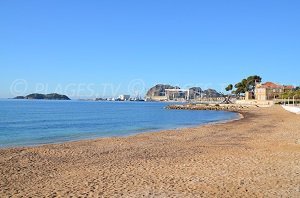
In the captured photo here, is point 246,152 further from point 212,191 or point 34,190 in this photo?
point 34,190

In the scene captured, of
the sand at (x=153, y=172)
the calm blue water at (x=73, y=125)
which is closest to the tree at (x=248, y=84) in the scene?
the calm blue water at (x=73, y=125)

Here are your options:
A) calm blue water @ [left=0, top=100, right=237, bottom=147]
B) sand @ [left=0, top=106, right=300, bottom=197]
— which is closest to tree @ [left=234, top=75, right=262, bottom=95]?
calm blue water @ [left=0, top=100, right=237, bottom=147]

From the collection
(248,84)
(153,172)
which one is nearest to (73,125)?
(153,172)

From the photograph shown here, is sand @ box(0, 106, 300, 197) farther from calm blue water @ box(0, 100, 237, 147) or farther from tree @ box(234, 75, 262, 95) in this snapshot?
tree @ box(234, 75, 262, 95)

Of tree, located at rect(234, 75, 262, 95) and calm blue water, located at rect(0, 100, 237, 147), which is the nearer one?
calm blue water, located at rect(0, 100, 237, 147)

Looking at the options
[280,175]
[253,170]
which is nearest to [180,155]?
[253,170]

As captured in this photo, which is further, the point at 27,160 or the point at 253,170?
the point at 27,160

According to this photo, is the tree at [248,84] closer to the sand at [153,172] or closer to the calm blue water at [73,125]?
the calm blue water at [73,125]

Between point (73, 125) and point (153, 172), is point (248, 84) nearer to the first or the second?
point (73, 125)

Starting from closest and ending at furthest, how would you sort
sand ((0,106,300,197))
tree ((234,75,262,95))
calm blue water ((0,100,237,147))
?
sand ((0,106,300,197)) → calm blue water ((0,100,237,147)) → tree ((234,75,262,95))

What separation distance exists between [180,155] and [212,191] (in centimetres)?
625

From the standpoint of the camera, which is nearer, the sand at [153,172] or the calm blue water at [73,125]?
the sand at [153,172]

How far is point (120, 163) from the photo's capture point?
13.6 m

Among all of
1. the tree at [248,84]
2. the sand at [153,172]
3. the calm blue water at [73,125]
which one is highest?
the tree at [248,84]
